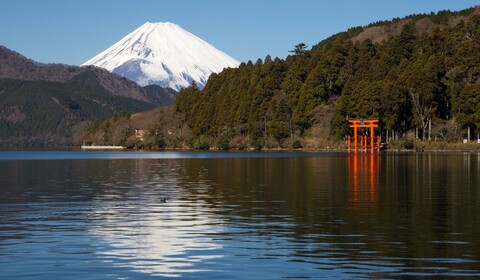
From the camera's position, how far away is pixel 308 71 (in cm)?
16038

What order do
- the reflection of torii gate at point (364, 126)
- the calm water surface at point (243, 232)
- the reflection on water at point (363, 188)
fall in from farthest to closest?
1. the reflection of torii gate at point (364, 126)
2. the reflection on water at point (363, 188)
3. the calm water surface at point (243, 232)

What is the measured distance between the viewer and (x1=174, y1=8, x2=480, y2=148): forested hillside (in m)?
120

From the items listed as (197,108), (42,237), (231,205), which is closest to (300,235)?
(42,237)

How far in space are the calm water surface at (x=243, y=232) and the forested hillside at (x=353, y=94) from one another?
261ft

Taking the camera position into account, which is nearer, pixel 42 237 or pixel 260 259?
pixel 260 259

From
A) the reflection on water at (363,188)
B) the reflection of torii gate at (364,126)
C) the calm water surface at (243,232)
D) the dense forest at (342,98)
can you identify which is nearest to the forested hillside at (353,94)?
the dense forest at (342,98)

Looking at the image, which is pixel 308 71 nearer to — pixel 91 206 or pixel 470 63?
pixel 470 63

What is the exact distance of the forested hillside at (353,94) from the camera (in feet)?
392

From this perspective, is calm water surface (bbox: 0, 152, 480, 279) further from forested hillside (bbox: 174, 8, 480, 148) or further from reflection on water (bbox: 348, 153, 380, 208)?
forested hillside (bbox: 174, 8, 480, 148)

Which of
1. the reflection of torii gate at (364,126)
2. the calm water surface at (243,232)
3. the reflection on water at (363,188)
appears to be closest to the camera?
the calm water surface at (243,232)

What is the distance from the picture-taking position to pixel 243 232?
22.6 meters

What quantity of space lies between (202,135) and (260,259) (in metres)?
158

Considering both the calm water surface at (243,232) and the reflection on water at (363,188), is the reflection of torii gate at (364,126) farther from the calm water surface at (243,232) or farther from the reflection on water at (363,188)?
the calm water surface at (243,232)

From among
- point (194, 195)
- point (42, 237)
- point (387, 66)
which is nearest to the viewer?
point (42, 237)
